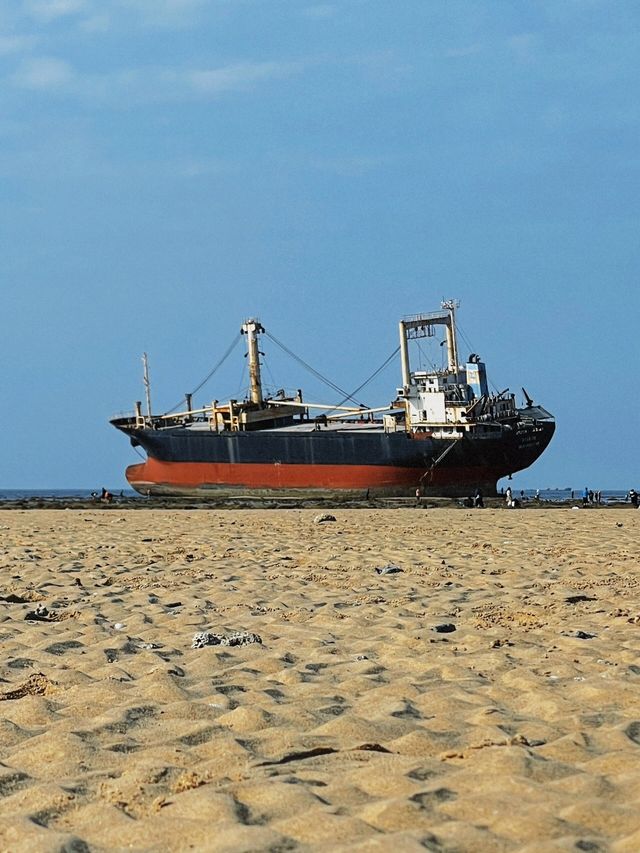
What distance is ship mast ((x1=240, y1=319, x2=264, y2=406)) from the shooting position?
53.3m

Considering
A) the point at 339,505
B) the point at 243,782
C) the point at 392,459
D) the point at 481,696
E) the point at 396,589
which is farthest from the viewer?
the point at 392,459

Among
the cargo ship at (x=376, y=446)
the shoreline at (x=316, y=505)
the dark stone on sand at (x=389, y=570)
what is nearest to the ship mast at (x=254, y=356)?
the cargo ship at (x=376, y=446)

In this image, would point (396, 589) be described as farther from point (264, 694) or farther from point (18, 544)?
point (18, 544)

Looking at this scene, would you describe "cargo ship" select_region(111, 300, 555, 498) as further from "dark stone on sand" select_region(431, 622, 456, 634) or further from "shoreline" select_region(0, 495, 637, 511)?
"dark stone on sand" select_region(431, 622, 456, 634)

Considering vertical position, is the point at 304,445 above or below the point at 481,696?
above

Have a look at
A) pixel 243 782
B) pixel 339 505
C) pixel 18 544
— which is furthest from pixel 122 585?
pixel 339 505

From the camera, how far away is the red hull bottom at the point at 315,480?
43594 millimetres

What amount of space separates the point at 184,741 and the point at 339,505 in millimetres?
31752

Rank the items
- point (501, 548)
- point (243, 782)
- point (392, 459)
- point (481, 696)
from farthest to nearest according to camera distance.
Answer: point (392, 459) < point (501, 548) < point (481, 696) < point (243, 782)

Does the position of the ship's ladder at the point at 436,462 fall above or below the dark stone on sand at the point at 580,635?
above

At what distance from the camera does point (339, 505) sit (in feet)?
118

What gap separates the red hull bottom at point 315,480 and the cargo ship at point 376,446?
4 centimetres

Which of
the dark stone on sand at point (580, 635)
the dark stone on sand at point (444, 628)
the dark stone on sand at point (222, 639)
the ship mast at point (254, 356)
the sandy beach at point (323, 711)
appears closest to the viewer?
the sandy beach at point (323, 711)

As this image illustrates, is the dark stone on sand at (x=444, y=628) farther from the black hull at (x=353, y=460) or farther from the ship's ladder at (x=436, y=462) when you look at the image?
the ship's ladder at (x=436, y=462)
